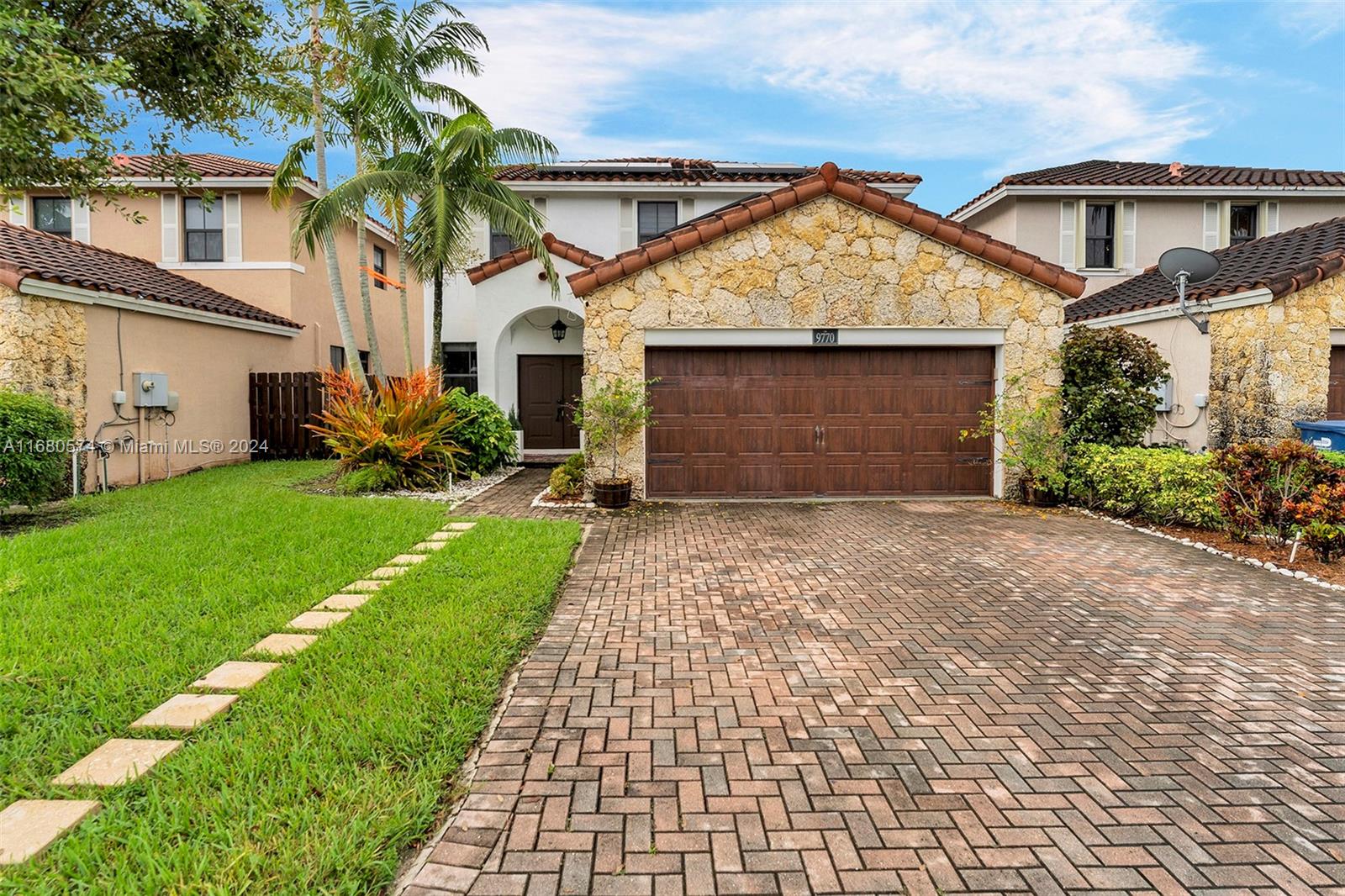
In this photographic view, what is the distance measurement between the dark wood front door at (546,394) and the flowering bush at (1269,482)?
40.4ft

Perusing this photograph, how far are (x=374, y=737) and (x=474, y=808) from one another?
75cm

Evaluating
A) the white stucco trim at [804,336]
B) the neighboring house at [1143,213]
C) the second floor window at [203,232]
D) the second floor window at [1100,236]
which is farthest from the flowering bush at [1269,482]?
the second floor window at [203,232]

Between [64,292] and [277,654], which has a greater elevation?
[64,292]

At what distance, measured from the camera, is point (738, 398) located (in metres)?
10.4

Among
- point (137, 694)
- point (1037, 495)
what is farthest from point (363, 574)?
point (1037, 495)

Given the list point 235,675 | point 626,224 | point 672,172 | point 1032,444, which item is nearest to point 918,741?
point 235,675

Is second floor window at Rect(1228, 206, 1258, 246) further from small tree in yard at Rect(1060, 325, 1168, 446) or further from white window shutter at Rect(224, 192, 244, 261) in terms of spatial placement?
white window shutter at Rect(224, 192, 244, 261)

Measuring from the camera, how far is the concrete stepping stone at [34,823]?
2.43 metres

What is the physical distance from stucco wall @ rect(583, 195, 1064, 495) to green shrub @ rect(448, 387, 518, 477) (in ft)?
12.1

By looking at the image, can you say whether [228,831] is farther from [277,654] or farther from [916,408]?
[916,408]

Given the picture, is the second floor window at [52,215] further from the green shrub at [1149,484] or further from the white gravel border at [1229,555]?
the white gravel border at [1229,555]

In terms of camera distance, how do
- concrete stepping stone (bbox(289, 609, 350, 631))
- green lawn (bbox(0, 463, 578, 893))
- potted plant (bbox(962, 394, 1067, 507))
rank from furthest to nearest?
potted plant (bbox(962, 394, 1067, 507))
concrete stepping stone (bbox(289, 609, 350, 631))
green lawn (bbox(0, 463, 578, 893))

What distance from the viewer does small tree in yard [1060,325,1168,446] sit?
9.80 meters

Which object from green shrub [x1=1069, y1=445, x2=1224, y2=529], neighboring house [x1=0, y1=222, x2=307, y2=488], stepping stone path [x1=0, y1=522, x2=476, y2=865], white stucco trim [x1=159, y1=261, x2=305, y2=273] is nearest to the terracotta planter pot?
stepping stone path [x1=0, y1=522, x2=476, y2=865]
